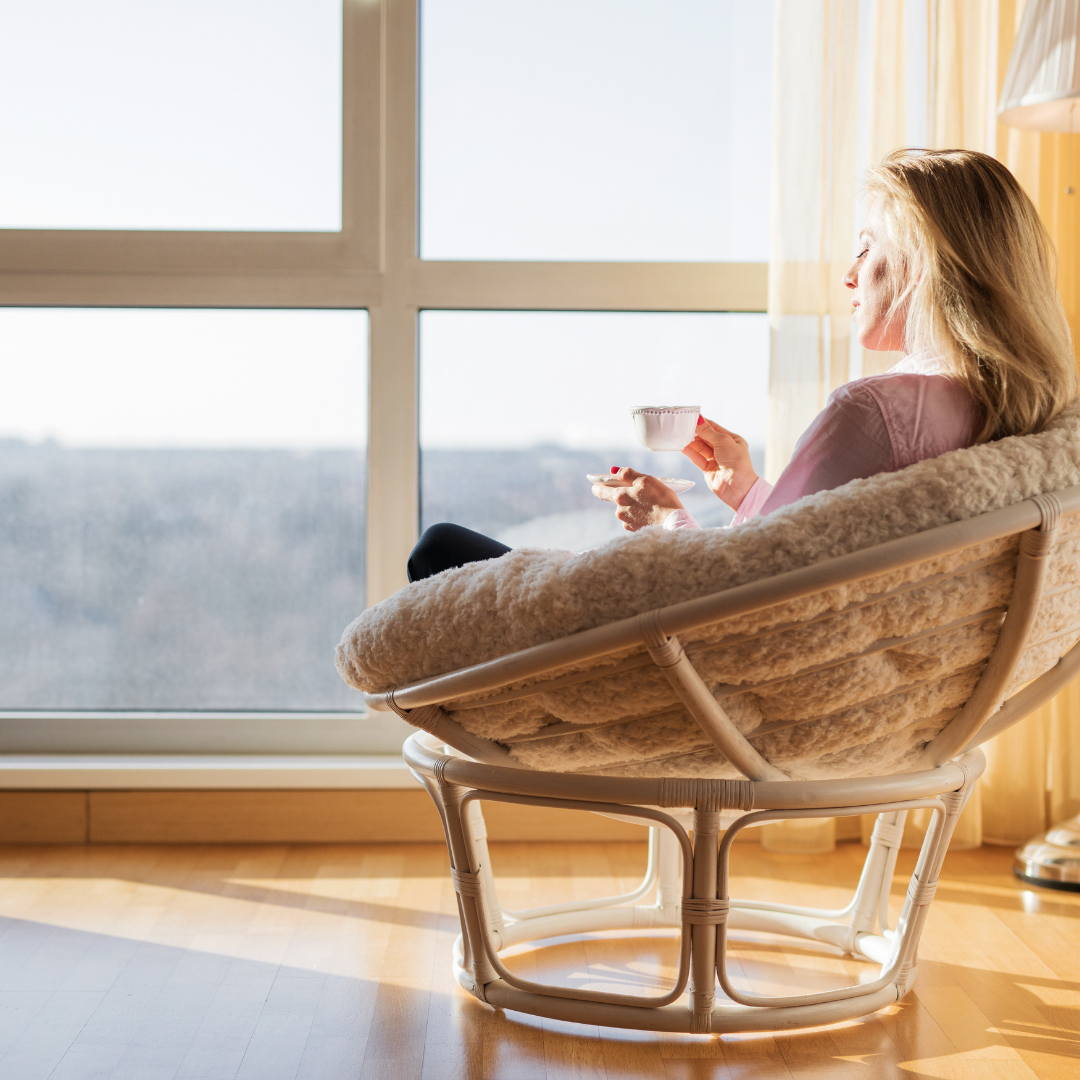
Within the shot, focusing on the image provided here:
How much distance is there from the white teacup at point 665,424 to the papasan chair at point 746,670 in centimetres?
31

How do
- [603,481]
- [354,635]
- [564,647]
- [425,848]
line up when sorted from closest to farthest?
[564,647] < [354,635] < [603,481] < [425,848]

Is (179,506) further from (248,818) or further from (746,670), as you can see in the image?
(746,670)

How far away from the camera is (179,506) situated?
7.68 feet

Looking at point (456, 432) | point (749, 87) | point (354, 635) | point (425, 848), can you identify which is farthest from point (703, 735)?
point (749, 87)

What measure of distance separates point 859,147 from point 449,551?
1272 mm

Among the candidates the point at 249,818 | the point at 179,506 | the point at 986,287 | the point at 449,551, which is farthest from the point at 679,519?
the point at 179,506

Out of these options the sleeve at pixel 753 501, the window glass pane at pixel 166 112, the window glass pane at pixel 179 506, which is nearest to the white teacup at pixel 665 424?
the sleeve at pixel 753 501

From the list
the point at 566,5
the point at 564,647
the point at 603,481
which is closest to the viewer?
the point at 564,647

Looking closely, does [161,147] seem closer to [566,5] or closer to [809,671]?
[566,5]

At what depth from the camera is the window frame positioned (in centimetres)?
226

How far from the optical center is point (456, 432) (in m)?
2.32

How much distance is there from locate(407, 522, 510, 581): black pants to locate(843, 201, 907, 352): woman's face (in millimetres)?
503

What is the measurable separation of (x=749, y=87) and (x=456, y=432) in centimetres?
91

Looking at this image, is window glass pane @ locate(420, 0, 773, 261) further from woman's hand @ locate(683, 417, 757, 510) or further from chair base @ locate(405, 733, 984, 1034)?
chair base @ locate(405, 733, 984, 1034)
